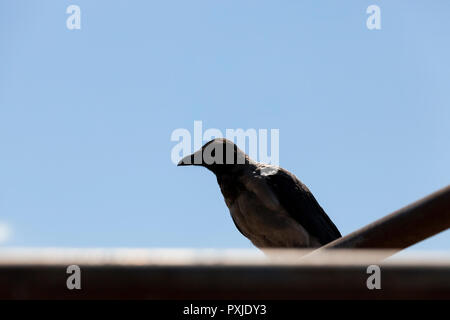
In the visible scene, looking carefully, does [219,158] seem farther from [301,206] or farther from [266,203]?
[301,206]

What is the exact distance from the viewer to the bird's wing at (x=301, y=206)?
232 inches

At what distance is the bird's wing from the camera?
5891 millimetres

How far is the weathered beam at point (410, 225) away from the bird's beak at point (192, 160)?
15.6ft

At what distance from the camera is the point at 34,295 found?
1064mm

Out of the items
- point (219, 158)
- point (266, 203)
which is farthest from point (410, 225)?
point (219, 158)

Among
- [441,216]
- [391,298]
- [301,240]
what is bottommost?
[301,240]

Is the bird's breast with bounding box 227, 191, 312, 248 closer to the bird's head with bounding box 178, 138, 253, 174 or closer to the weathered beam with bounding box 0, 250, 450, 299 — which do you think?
the bird's head with bounding box 178, 138, 253, 174

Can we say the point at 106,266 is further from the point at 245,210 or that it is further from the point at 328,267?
the point at 245,210

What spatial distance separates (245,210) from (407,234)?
4386 millimetres

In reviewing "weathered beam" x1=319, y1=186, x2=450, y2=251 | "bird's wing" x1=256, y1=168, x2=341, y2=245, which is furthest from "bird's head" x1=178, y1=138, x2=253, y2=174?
"weathered beam" x1=319, y1=186, x2=450, y2=251

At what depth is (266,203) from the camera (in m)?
5.86

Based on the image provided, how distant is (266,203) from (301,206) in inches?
16.1

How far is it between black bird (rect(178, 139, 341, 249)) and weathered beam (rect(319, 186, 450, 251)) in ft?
13.6
